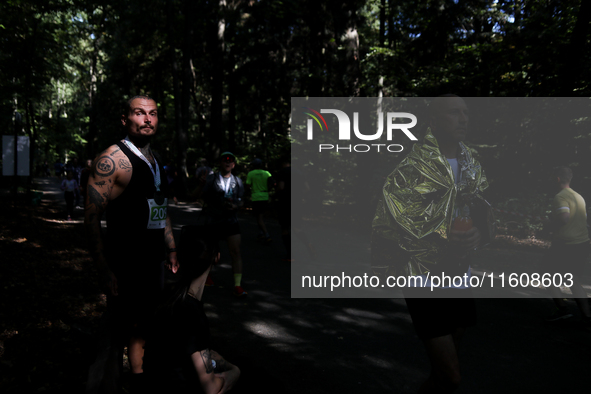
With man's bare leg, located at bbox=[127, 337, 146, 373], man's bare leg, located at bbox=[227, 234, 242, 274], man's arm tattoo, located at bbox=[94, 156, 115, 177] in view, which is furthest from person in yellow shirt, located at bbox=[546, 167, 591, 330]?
man's arm tattoo, located at bbox=[94, 156, 115, 177]

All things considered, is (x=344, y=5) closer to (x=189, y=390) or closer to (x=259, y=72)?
(x=259, y=72)

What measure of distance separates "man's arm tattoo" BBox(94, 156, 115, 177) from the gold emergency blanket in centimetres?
165

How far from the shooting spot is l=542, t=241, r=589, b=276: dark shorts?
5.67 metres

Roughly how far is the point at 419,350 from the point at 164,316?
3.08 metres

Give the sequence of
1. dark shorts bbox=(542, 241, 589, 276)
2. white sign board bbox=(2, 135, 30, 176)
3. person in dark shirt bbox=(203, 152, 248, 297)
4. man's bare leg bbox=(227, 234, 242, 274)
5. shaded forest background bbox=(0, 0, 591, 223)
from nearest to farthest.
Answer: dark shorts bbox=(542, 241, 589, 276)
person in dark shirt bbox=(203, 152, 248, 297)
man's bare leg bbox=(227, 234, 242, 274)
shaded forest background bbox=(0, 0, 591, 223)
white sign board bbox=(2, 135, 30, 176)

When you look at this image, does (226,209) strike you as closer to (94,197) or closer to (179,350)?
(94,197)

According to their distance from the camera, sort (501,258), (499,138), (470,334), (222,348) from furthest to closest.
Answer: (499,138), (501,258), (470,334), (222,348)

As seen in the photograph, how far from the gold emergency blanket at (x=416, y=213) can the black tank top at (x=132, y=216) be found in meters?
1.48

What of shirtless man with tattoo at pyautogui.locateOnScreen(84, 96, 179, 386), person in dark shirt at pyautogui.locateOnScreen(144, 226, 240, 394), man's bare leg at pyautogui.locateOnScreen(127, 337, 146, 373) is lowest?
man's bare leg at pyautogui.locateOnScreen(127, 337, 146, 373)

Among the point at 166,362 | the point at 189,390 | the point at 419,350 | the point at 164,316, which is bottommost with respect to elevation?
the point at 419,350

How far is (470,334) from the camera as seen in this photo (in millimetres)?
5082

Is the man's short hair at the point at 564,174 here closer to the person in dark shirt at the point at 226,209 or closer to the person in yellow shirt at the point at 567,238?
the person in yellow shirt at the point at 567,238

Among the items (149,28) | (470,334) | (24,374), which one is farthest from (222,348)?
(149,28)

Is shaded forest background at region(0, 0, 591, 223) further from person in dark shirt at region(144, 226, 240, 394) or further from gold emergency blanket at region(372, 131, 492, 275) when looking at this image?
person in dark shirt at region(144, 226, 240, 394)
